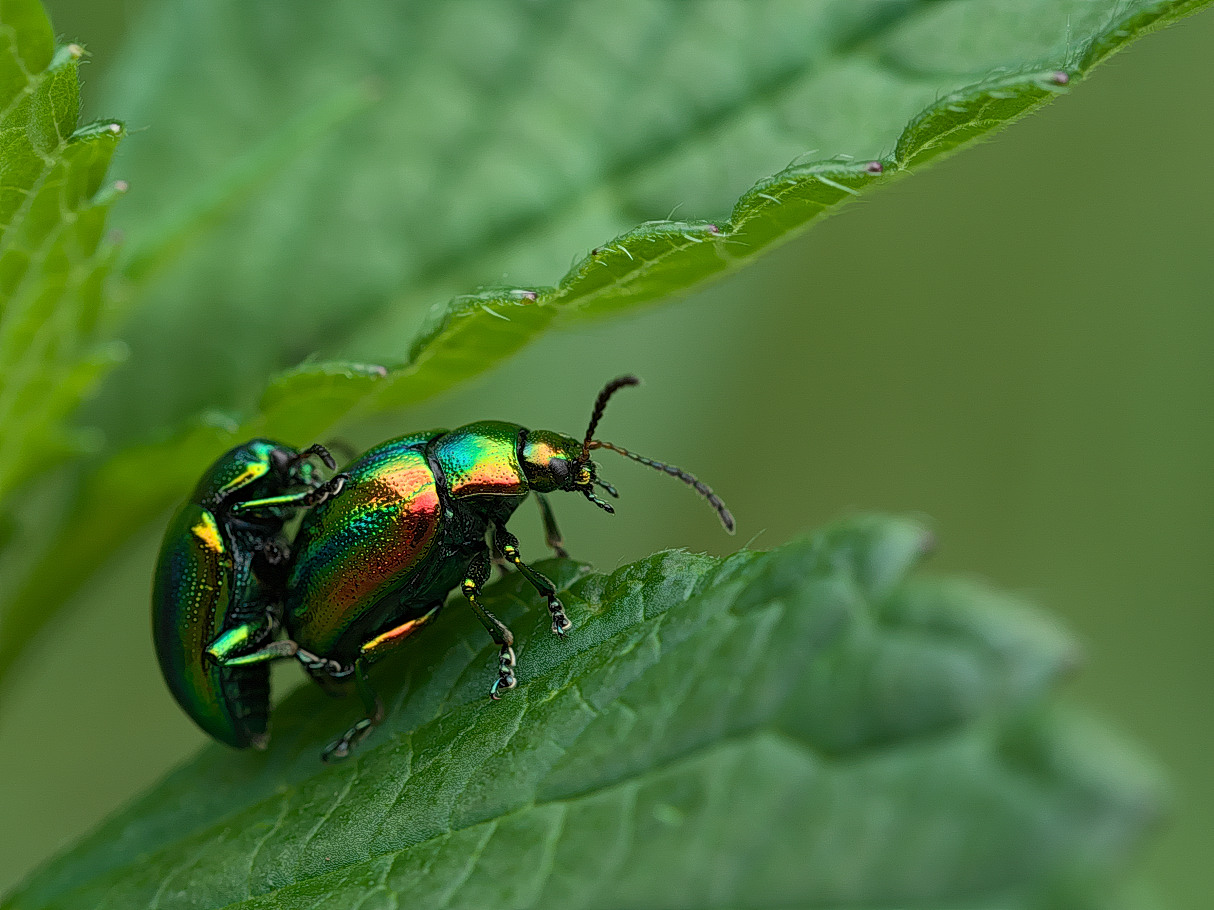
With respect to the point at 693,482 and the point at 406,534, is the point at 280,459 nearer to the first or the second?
the point at 406,534

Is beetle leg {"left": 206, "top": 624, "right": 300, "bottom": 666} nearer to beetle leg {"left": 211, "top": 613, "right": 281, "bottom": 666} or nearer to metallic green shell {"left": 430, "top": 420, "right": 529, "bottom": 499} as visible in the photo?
beetle leg {"left": 211, "top": 613, "right": 281, "bottom": 666}

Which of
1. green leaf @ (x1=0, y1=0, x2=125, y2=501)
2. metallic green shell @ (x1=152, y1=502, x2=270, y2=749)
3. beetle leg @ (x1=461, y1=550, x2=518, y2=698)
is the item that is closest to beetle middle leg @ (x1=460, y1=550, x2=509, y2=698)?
beetle leg @ (x1=461, y1=550, x2=518, y2=698)

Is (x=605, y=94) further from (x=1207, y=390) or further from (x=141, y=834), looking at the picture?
(x=1207, y=390)

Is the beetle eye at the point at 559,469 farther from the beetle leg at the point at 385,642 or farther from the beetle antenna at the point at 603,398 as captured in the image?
the beetle leg at the point at 385,642

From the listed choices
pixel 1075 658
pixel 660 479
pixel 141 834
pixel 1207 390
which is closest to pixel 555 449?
pixel 141 834

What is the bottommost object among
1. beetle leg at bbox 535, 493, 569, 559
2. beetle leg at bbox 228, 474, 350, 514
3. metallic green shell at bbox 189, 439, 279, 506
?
beetle leg at bbox 535, 493, 569, 559

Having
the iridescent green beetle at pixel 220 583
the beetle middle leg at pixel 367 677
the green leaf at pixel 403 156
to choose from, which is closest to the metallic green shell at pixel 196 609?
the iridescent green beetle at pixel 220 583
